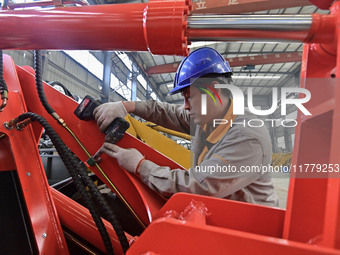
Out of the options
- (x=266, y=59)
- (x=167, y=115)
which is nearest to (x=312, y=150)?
(x=167, y=115)

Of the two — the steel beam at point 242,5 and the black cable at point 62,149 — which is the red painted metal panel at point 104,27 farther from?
the steel beam at point 242,5

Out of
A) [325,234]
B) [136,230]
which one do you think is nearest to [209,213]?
[325,234]

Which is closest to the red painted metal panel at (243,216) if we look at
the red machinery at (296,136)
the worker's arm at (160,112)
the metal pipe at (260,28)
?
the red machinery at (296,136)

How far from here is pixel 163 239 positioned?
515 millimetres

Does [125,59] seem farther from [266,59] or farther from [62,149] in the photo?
[62,149]

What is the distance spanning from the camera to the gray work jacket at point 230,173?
39.8 inches

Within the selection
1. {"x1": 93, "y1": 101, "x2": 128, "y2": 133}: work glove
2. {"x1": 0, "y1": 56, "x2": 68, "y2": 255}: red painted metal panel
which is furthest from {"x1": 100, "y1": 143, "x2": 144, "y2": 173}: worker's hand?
{"x1": 0, "y1": 56, "x2": 68, "y2": 255}: red painted metal panel

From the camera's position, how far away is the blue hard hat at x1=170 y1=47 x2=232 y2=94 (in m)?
1.25

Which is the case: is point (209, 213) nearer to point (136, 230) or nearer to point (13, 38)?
point (13, 38)

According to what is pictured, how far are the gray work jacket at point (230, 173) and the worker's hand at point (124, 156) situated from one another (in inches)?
1.8

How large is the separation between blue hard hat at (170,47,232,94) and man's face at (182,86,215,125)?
0.17 feet

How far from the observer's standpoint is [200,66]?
4.11 feet

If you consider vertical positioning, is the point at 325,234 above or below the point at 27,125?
below

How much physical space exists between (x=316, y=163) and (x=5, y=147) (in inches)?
46.1
